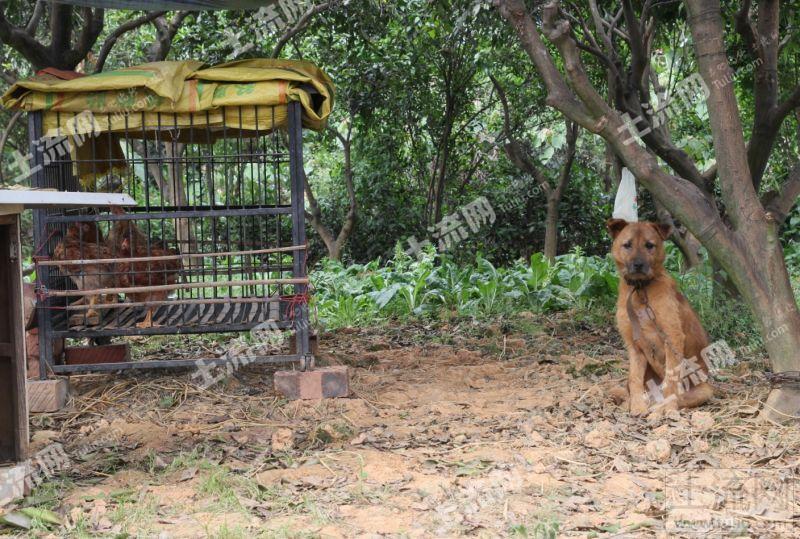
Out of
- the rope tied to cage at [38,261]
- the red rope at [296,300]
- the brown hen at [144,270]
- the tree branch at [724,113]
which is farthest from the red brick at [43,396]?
the tree branch at [724,113]

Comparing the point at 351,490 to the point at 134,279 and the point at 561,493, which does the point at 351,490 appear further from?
the point at 134,279

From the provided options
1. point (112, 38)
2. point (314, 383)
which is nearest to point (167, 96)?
point (314, 383)

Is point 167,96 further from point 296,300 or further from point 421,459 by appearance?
point 421,459

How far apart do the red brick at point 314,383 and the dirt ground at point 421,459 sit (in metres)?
0.13

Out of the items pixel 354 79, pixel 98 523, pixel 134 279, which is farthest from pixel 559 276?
pixel 98 523

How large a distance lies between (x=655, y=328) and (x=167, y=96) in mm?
3799

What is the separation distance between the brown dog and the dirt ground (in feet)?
0.71

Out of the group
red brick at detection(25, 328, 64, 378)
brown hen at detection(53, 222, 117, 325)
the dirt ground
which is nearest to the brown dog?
the dirt ground

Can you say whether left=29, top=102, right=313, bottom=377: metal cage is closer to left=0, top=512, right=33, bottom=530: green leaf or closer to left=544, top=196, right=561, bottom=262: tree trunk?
left=0, top=512, right=33, bottom=530: green leaf

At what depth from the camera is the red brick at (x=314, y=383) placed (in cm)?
599

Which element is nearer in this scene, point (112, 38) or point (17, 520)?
point (17, 520)

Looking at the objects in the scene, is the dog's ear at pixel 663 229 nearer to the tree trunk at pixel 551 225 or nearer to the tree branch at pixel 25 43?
the tree branch at pixel 25 43

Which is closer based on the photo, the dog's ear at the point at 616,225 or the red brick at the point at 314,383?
the dog's ear at the point at 616,225

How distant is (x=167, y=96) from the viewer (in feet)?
18.8
